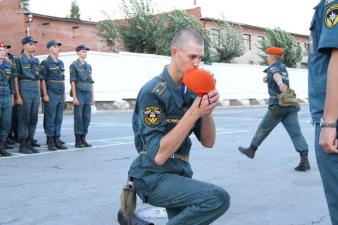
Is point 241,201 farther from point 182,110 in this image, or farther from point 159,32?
point 159,32

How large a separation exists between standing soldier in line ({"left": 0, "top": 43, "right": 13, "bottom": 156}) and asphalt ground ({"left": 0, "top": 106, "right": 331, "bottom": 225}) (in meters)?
0.56

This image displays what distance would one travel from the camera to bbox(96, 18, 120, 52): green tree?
37.5 metres

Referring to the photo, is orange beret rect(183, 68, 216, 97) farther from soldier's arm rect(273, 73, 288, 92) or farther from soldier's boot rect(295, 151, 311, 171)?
soldier's boot rect(295, 151, 311, 171)

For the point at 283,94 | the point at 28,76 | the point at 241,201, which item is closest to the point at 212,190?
the point at 241,201

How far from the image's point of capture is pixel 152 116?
3215 mm

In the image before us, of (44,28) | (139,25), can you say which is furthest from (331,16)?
(44,28)

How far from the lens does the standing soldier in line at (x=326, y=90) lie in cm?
286

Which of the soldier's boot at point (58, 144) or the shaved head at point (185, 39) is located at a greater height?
the shaved head at point (185, 39)

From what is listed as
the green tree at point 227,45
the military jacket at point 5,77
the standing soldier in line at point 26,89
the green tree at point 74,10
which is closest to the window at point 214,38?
the green tree at point 227,45

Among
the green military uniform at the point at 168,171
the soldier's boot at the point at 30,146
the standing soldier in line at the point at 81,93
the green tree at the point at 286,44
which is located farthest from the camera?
the green tree at the point at 286,44

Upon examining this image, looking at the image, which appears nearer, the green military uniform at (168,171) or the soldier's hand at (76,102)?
the green military uniform at (168,171)

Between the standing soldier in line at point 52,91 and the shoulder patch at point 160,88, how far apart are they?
7727mm

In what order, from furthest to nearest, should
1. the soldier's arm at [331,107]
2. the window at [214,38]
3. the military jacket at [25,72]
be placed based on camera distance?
the window at [214,38] → the military jacket at [25,72] → the soldier's arm at [331,107]

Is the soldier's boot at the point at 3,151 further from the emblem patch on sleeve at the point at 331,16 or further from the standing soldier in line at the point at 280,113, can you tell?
the emblem patch on sleeve at the point at 331,16
